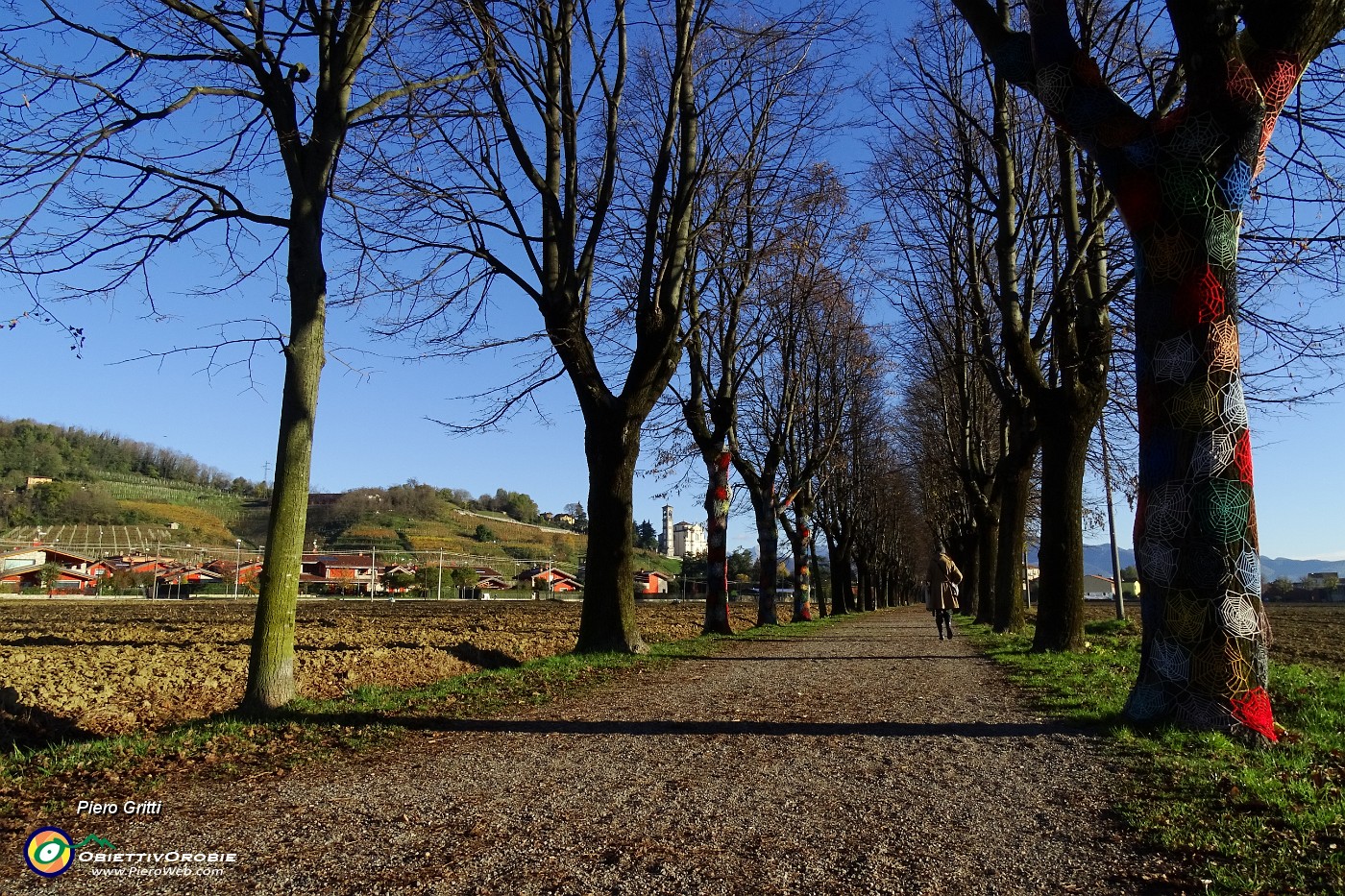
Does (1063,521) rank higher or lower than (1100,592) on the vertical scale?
higher

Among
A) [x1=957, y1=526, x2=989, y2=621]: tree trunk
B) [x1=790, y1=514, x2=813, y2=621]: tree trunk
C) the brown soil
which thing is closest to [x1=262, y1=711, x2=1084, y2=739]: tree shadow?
the brown soil

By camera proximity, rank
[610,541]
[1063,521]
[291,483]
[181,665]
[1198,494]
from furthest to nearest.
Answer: [1063,521]
[610,541]
[181,665]
[291,483]
[1198,494]

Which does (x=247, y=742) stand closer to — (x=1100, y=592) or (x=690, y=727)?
(x=690, y=727)

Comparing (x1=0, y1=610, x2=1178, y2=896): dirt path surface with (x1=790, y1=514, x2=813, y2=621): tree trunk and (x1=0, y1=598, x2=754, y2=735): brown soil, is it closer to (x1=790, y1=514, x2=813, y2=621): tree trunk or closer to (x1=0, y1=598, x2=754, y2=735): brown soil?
(x1=0, y1=598, x2=754, y2=735): brown soil

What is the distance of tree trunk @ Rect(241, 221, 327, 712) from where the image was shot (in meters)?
7.10

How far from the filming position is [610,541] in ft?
40.5

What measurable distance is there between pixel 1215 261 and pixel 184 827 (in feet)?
23.4

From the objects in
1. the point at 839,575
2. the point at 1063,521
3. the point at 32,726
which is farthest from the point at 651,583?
the point at 32,726

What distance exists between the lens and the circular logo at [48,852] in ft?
11.7

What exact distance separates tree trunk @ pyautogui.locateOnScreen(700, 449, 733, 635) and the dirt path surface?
1247 centimetres

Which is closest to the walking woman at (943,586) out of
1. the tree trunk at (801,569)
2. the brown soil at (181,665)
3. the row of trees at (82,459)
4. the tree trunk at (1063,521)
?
the tree trunk at (1063,521)

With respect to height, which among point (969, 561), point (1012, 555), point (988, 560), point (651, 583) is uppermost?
point (1012, 555)
